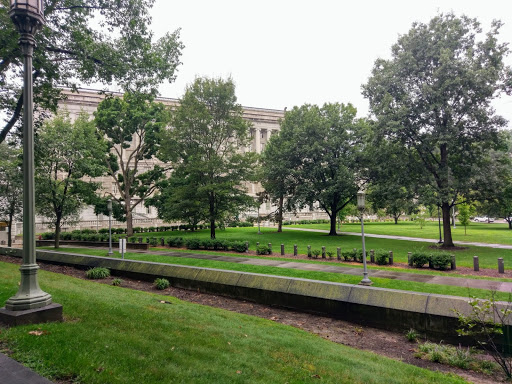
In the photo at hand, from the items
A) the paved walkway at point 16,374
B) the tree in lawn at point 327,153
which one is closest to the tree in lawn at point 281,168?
the tree in lawn at point 327,153

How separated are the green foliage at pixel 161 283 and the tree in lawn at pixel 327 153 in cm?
2112

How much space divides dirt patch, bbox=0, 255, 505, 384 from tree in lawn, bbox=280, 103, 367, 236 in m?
21.6

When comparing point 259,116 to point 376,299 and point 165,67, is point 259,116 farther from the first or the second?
point 376,299

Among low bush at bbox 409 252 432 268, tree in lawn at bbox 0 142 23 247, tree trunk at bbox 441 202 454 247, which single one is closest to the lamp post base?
low bush at bbox 409 252 432 268

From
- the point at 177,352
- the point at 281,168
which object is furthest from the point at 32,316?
the point at 281,168

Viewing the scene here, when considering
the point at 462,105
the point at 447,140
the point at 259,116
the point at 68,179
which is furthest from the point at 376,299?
the point at 259,116

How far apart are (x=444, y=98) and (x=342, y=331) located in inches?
777

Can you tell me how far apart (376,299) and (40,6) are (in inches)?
377

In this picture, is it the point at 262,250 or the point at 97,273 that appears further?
the point at 262,250

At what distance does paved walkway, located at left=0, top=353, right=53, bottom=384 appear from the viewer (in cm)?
331

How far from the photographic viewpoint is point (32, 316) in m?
5.33

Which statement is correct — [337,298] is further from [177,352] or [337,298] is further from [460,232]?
[460,232]

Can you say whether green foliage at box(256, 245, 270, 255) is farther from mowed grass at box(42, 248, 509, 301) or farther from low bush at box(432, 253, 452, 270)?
low bush at box(432, 253, 452, 270)

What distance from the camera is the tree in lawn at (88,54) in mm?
12563
